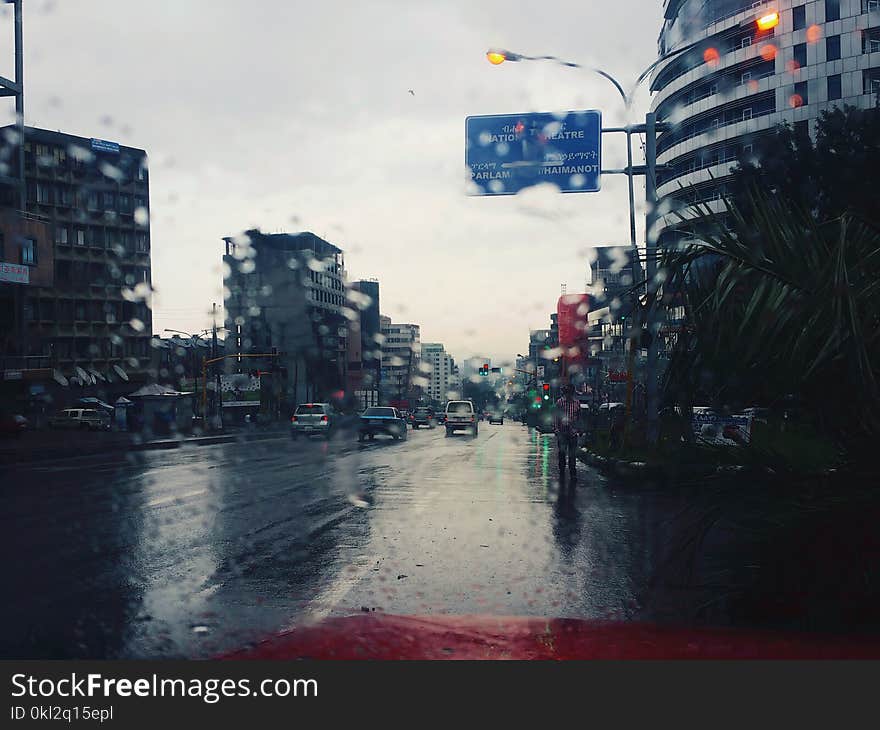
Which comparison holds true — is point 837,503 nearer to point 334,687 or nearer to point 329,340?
point 334,687

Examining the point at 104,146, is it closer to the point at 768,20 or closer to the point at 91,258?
the point at 91,258

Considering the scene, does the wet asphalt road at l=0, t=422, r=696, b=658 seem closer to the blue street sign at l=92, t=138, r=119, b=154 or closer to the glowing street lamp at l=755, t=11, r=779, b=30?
the glowing street lamp at l=755, t=11, r=779, b=30

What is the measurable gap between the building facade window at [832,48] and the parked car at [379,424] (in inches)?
1679

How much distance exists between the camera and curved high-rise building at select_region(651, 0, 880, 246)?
59.5 m

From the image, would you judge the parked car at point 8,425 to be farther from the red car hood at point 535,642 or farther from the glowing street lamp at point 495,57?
the red car hood at point 535,642

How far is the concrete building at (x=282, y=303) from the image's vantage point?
124m

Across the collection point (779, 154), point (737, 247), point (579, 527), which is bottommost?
point (579, 527)

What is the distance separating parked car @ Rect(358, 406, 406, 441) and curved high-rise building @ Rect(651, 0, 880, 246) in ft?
80.0

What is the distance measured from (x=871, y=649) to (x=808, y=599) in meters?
1.01

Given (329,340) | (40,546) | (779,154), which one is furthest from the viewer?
(329,340)

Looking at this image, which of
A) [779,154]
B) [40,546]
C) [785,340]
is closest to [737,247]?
[785,340]

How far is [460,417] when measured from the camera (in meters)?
53.2

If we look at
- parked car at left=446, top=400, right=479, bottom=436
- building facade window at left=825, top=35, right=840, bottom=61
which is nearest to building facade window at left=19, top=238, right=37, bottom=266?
parked car at left=446, top=400, right=479, bottom=436

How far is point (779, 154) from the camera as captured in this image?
25.3 m
